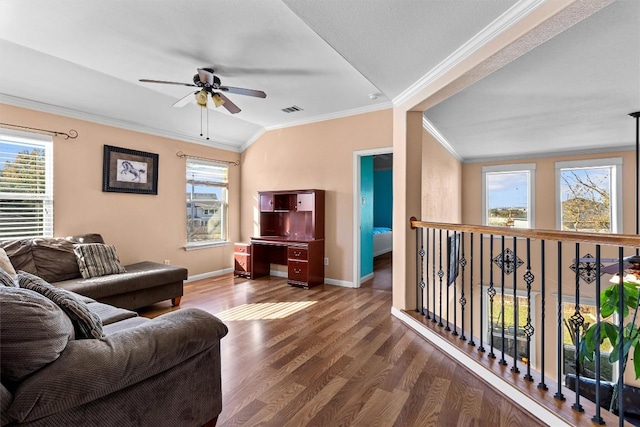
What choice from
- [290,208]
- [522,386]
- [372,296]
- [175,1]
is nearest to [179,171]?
[290,208]

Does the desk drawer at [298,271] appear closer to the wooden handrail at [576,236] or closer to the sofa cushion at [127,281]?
the sofa cushion at [127,281]

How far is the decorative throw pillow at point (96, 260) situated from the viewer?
3434mm

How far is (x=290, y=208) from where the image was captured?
17.6ft

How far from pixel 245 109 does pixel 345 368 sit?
3.94 meters

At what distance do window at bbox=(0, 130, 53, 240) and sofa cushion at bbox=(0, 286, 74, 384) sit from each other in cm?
326

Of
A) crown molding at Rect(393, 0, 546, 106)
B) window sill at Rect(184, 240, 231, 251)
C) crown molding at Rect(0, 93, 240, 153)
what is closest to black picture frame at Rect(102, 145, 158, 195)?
crown molding at Rect(0, 93, 240, 153)

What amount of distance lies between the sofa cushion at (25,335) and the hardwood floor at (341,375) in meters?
Result: 1.02

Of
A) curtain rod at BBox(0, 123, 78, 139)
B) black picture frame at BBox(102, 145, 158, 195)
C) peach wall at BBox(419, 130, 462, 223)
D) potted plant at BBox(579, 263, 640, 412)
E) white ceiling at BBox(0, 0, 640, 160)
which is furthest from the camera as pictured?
peach wall at BBox(419, 130, 462, 223)

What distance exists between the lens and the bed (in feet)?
24.6

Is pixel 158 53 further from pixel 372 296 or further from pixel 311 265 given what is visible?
pixel 372 296

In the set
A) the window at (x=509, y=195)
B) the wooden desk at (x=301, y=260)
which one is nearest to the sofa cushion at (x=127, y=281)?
the wooden desk at (x=301, y=260)

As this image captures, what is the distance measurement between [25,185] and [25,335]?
137 inches

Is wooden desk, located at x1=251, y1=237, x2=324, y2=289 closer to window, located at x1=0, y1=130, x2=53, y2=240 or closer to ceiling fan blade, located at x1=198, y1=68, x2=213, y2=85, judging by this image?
ceiling fan blade, located at x1=198, y1=68, x2=213, y2=85

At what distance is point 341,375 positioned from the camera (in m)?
2.23
